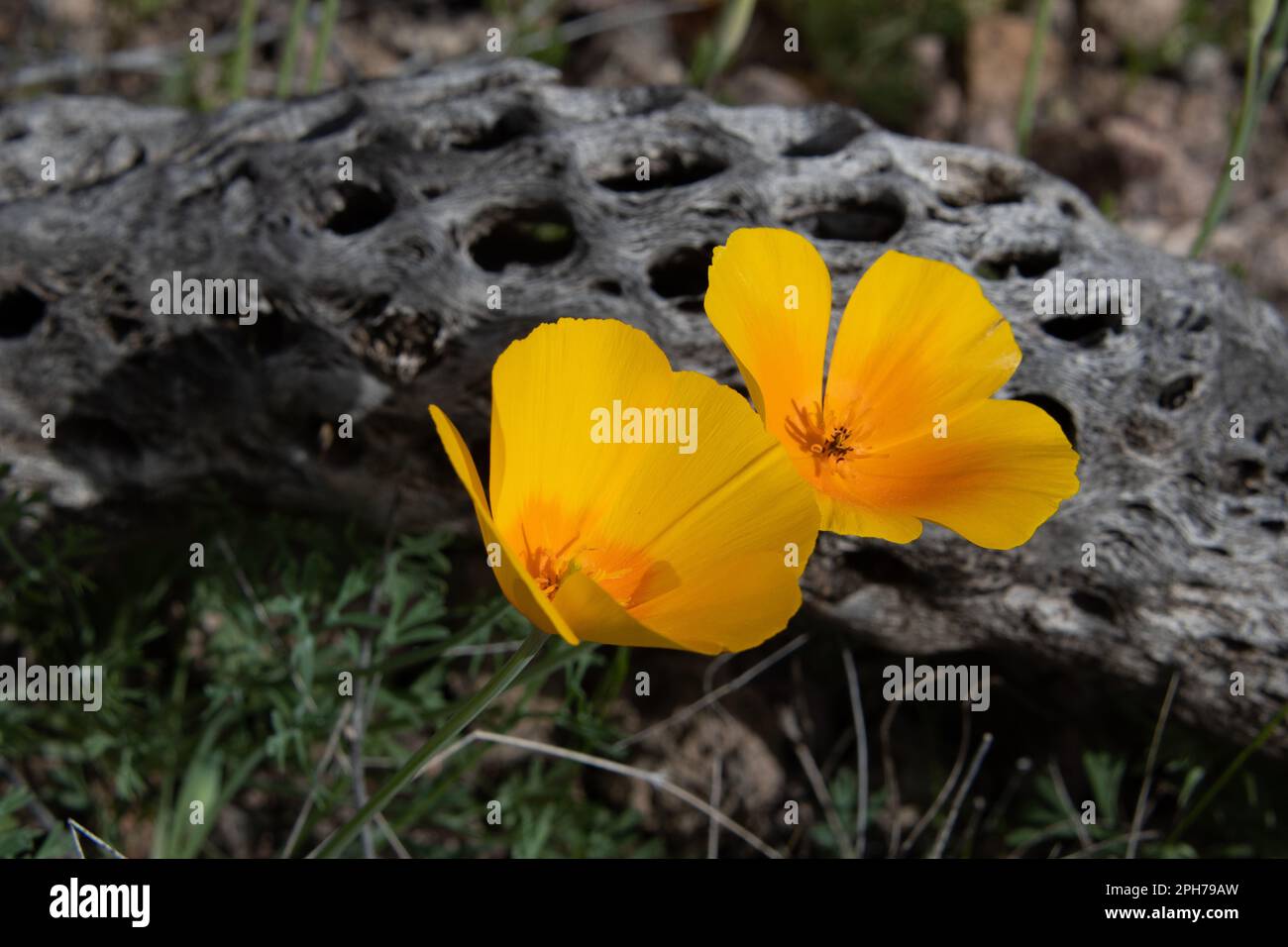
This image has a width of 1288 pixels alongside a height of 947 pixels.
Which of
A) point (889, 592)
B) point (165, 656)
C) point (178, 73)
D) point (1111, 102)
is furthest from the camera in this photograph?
point (1111, 102)

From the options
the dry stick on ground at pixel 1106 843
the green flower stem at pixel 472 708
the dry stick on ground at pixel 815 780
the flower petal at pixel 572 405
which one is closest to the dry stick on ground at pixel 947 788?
the dry stick on ground at pixel 815 780

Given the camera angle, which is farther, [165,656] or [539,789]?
[165,656]

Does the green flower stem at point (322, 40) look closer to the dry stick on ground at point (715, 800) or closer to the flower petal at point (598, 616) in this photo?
the dry stick on ground at point (715, 800)

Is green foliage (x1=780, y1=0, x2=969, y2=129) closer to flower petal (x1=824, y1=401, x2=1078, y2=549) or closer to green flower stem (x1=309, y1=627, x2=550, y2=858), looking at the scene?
flower petal (x1=824, y1=401, x2=1078, y2=549)

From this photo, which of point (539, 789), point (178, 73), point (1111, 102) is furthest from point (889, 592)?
point (178, 73)

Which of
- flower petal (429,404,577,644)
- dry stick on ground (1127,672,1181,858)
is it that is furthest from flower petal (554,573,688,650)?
dry stick on ground (1127,672,1181,858)

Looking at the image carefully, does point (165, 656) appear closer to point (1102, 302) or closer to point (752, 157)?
point (752, 157)

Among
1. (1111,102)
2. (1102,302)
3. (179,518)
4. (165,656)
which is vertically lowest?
(165,656)
